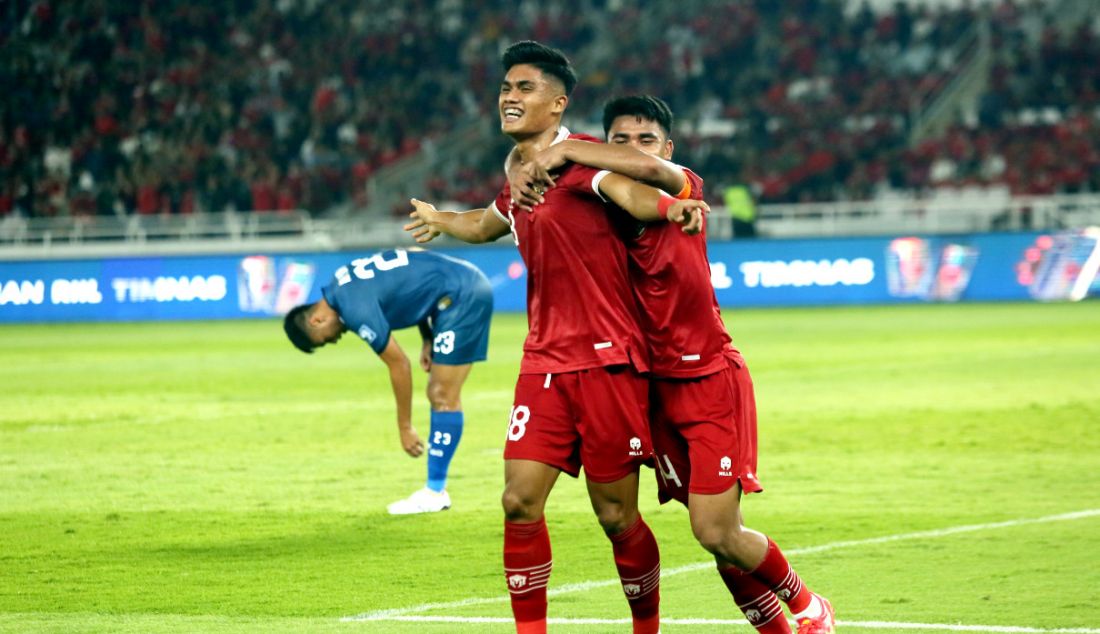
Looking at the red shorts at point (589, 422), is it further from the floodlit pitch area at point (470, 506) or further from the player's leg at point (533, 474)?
the floodlit pitch area at point (470, 506)

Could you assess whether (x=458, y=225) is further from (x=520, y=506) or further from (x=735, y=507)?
(x=735, y=507)

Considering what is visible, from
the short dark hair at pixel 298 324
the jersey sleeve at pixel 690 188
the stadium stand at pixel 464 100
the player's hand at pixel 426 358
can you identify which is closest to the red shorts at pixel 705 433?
the jersey sleeve at pixel 690 188

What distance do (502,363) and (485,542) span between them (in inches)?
462

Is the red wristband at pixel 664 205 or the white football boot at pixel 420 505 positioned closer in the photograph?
the red wristband at pixel 664 205

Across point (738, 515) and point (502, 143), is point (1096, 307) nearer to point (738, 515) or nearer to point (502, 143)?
point (502, 143)

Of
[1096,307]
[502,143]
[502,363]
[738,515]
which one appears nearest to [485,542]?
[738,515]

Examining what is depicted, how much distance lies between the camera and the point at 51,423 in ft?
47.6

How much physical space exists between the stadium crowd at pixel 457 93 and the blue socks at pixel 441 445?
86.5 ft

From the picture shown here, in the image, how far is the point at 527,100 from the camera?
18.3 feet

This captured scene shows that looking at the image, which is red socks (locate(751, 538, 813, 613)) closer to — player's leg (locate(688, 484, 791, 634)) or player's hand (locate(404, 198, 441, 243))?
player's leg (locate(688, 484, 791, 634))

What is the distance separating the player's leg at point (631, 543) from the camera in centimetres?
544

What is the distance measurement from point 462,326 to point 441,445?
0.71 metres

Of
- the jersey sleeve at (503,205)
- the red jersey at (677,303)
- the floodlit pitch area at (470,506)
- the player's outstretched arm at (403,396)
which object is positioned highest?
the jersey sleeve at (503,205)

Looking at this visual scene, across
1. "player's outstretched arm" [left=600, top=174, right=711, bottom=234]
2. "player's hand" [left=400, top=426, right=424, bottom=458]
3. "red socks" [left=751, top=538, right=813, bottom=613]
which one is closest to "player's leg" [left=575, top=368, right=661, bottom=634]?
"red socks" [left=751, top=538, right=813, bottom=613]
